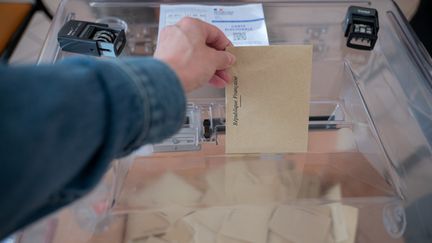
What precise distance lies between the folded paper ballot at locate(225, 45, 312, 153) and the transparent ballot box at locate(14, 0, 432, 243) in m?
0.04

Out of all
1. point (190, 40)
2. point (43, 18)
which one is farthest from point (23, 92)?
point (43, 18)

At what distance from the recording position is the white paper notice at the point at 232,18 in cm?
67

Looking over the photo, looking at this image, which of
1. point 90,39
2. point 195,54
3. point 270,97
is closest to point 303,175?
point 270,97

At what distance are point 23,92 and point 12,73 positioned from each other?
0.02 m

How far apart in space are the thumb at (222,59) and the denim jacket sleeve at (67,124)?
0.55 ft

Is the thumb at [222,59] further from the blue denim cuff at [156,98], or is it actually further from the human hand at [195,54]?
the blue denim cuff at [156,98]

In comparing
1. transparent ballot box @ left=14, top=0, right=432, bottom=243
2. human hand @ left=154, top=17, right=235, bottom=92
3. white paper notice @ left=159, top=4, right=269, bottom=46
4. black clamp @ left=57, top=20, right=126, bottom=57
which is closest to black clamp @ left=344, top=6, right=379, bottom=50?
transparent ballot box @ left=14, top=0, right=432, bottom=243

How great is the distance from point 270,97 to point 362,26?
0.28 meters

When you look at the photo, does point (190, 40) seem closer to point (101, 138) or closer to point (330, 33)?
point (101, 138)

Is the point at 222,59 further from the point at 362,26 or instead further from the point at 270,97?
the point at 362,26

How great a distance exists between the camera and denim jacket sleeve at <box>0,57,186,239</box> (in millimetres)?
241

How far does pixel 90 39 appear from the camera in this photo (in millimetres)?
625

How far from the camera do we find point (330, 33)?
2.45ft

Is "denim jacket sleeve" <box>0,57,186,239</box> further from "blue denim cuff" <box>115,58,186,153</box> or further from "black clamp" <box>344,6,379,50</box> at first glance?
"black clamp" <box>344,6,379,50</box>
